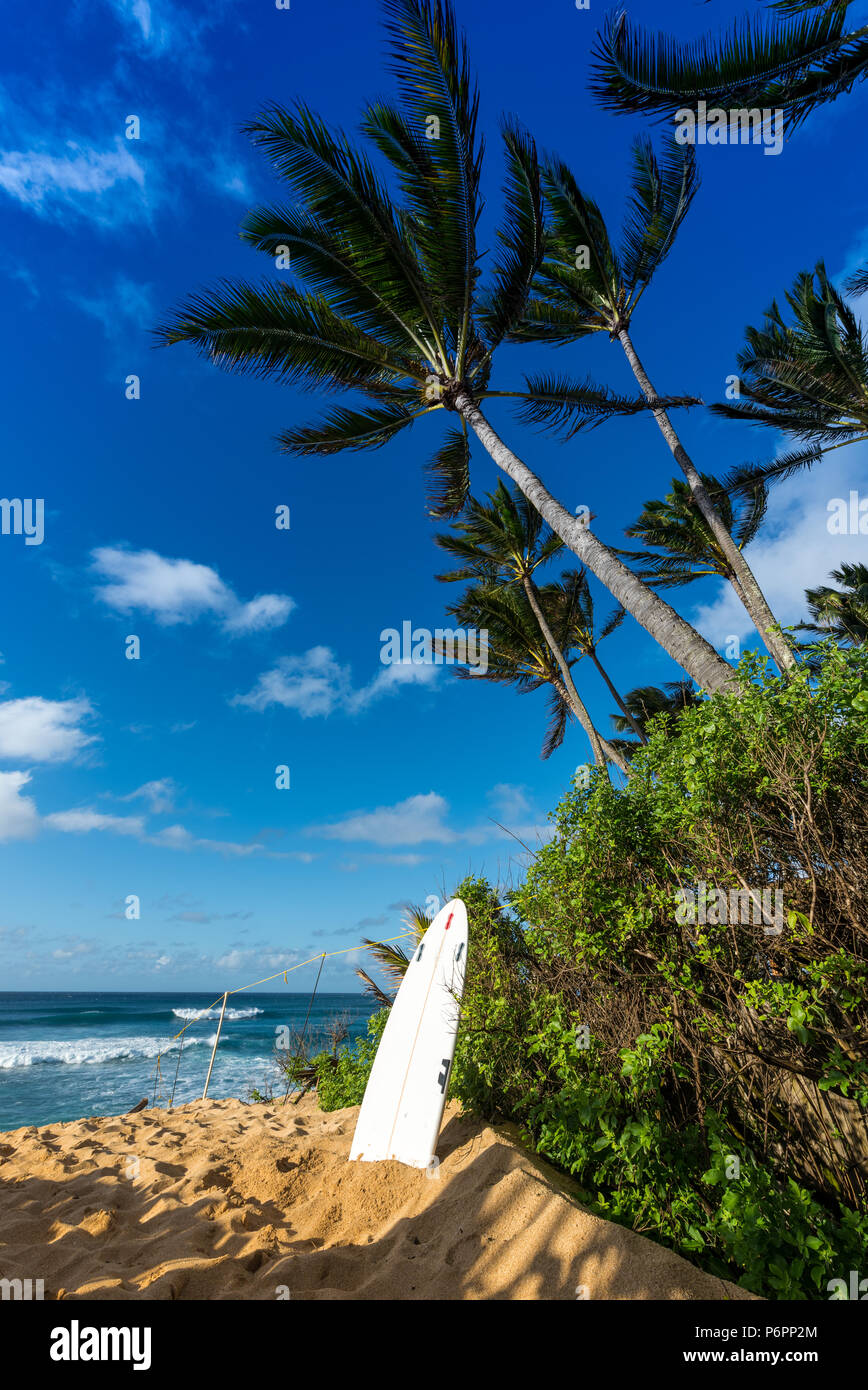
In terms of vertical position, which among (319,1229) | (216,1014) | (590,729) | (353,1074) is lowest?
(216,1014)

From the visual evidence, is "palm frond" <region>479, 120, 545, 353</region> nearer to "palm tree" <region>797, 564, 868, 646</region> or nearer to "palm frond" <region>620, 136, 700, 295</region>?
"palm frond" <region>620, 136, 700, 295</region>

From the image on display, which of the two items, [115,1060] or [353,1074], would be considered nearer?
[353,1074]

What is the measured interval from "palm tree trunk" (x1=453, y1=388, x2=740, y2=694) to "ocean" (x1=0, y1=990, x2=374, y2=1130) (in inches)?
218

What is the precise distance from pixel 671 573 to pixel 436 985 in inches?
472

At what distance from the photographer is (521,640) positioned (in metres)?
14.3

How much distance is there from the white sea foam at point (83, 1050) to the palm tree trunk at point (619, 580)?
21.3 m

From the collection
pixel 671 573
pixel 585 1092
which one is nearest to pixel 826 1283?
pixel 585 1092

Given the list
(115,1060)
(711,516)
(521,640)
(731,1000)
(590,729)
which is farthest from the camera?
(115,1060)

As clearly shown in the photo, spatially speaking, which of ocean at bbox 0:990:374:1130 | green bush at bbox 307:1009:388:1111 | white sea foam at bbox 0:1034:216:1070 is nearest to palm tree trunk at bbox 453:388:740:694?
green bush at bbox 307:1009:388:1111

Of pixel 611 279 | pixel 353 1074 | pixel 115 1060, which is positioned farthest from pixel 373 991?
pixel 115 1060

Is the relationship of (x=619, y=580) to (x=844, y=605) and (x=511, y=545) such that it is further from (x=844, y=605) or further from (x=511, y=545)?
(x=844, y=605)

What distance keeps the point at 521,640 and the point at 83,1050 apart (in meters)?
21.6

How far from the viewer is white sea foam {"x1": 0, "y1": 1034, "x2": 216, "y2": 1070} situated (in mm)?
19109
